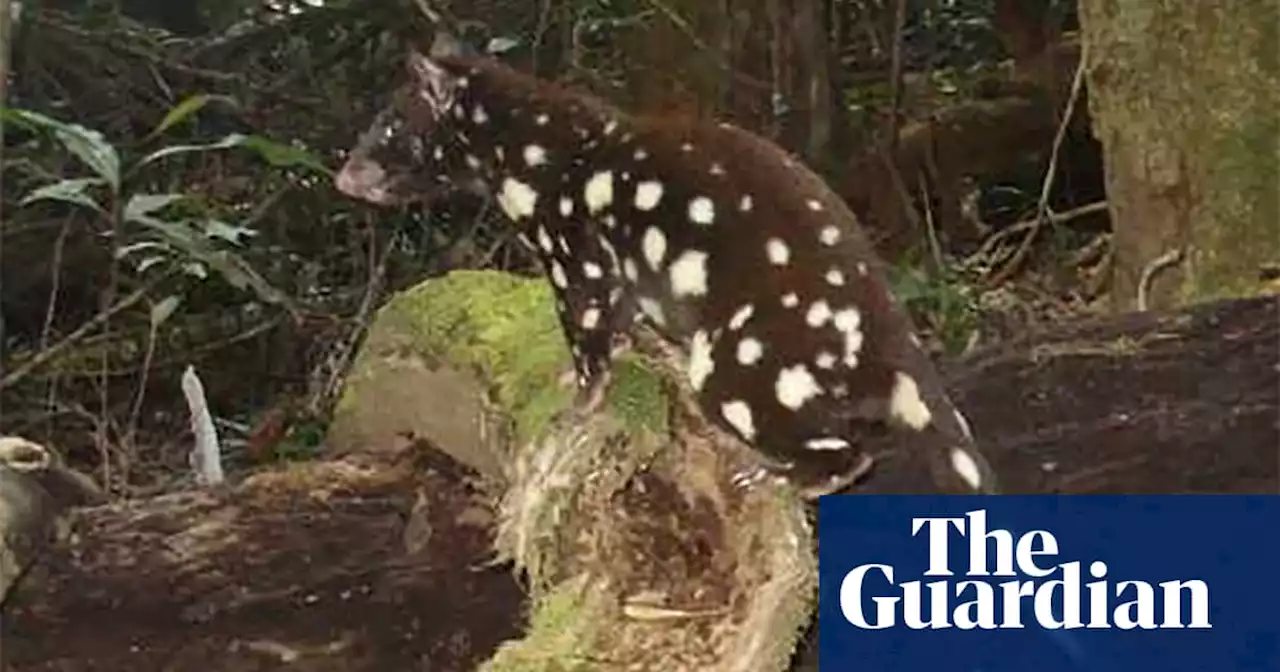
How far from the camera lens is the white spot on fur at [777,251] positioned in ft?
4.38

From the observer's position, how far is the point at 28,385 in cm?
142

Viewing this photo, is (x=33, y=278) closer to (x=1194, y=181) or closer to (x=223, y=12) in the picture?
(x=223, y=12)

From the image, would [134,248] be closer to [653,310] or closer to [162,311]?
[162,311]

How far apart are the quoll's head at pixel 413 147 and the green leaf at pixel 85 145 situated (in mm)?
129

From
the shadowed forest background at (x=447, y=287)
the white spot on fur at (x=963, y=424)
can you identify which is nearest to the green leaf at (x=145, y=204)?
the shadowed forest background at (x=447, y=287)

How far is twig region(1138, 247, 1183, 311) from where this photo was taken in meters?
1.43

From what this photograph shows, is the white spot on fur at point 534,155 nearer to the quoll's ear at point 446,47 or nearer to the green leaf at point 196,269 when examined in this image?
the quoll's ear at point 446,47

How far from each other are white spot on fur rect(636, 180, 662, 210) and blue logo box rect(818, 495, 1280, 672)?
0.19m

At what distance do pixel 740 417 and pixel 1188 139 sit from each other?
0.32 meters

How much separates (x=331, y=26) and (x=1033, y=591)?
1.67ft

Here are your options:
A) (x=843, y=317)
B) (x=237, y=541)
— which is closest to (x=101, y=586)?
(x=237, y=541)

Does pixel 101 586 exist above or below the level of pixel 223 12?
below

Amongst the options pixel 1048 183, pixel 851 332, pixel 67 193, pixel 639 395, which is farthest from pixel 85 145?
pixel 1048 183

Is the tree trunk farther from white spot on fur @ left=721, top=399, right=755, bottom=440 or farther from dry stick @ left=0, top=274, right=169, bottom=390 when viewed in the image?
dry stick @ left=0, top=274, right=169, bottom=390
